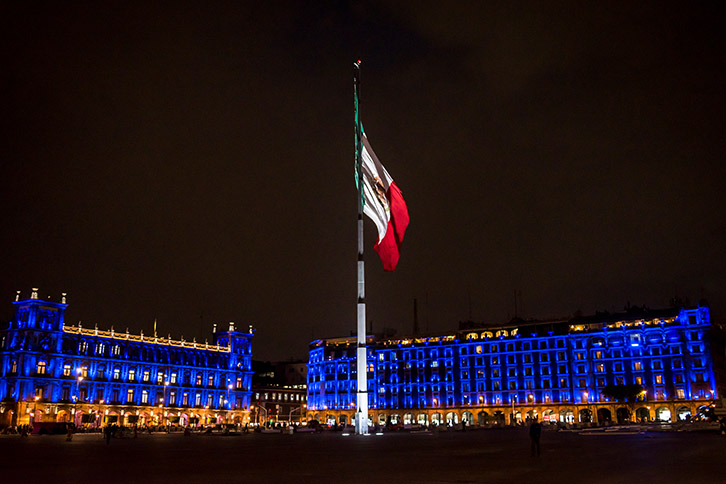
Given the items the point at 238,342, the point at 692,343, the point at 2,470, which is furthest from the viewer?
the point at 238,342

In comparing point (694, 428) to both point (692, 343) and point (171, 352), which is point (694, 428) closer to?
point (692, 343)

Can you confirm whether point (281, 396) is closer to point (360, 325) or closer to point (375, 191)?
point (360, 325)

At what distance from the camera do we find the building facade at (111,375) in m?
116

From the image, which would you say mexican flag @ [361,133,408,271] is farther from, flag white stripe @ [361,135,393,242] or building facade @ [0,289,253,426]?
building facade @ [0,289,253,426]

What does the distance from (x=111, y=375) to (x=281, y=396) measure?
48533 millimetres

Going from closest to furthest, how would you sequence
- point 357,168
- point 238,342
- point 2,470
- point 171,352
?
point 2,470 → point 357,168 → point 171,352 → point 238,342

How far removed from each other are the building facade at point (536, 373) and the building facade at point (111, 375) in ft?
66.2

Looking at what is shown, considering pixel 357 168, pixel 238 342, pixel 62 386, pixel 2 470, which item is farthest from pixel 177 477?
pixel 238 342

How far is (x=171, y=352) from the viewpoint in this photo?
14150 centimetres

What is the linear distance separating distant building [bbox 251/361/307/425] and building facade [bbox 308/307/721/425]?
1230 centimetres

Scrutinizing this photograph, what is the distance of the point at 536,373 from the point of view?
424ft

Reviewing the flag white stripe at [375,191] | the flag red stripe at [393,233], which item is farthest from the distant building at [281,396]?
the flag red stripe at [393,233]

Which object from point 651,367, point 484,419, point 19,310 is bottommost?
point 484,419

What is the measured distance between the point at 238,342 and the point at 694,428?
352 feet
